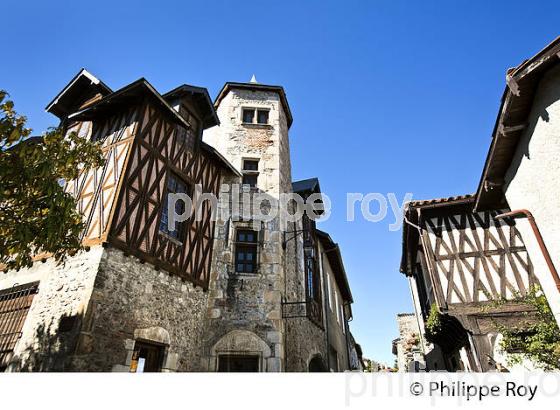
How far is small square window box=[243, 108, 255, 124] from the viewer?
11.2 m

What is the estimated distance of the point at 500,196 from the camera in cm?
586

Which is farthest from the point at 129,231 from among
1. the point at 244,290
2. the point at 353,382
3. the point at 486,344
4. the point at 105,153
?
the point at 486,344

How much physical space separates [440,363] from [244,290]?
6.82 m

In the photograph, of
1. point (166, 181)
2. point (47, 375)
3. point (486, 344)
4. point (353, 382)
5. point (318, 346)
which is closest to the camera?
point (353, 382)

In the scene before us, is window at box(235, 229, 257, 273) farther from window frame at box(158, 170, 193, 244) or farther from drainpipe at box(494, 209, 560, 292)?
drainpipe at box(494, 209, 560, 292)

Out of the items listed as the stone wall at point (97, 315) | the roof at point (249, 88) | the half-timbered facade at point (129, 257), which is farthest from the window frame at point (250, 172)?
the stone wall at point (97, 315)

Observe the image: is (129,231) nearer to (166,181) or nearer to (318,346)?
(166,181)

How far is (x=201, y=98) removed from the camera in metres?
9.07

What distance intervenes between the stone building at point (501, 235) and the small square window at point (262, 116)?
579 cm

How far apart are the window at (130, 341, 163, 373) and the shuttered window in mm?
1980

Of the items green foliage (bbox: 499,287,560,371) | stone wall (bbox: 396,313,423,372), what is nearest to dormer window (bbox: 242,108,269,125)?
green foliage (bbox: 499,287,560,371)

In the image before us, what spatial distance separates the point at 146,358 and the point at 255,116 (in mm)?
8057

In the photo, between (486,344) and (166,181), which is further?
(166,181)

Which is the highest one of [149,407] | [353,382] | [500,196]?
→ [500,196]
